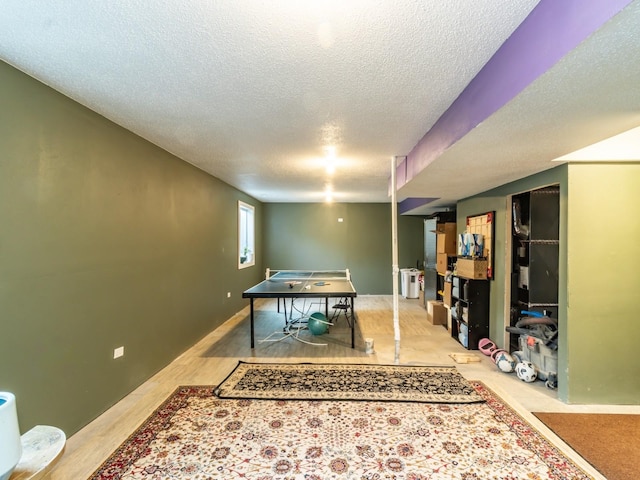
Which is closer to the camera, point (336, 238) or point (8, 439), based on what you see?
point (8, 439)

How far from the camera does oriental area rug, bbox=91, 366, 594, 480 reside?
A: 193 centimetres

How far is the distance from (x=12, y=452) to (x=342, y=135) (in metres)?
2.86

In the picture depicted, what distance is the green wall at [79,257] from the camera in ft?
6.30

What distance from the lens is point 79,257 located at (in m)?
2.38

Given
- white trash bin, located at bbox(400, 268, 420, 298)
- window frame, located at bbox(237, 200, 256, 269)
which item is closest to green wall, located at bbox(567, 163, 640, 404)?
white trash bin, located at bbox(400, 268, 420, 298)

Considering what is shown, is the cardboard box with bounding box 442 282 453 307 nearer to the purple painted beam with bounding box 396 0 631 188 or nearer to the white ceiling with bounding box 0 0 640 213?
the white ceiling with bounding box 0 0 640 213

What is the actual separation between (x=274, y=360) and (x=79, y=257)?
2.30 m

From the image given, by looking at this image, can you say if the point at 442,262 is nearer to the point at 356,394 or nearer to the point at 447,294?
the point at 447,294

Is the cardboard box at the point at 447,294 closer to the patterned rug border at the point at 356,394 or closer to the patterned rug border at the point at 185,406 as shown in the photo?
the patterned rug border at the point at 356,394

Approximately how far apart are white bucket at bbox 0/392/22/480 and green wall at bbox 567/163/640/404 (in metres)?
3.63

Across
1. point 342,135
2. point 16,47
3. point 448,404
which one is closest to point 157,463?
point 448,404

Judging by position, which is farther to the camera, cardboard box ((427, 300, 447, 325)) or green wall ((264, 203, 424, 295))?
green wall ((264, 203, 424, 295))

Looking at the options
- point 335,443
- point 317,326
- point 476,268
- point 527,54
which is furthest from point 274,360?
point 527,54

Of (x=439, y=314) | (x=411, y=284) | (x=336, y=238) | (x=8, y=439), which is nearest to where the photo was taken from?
(x=8, y=439)
